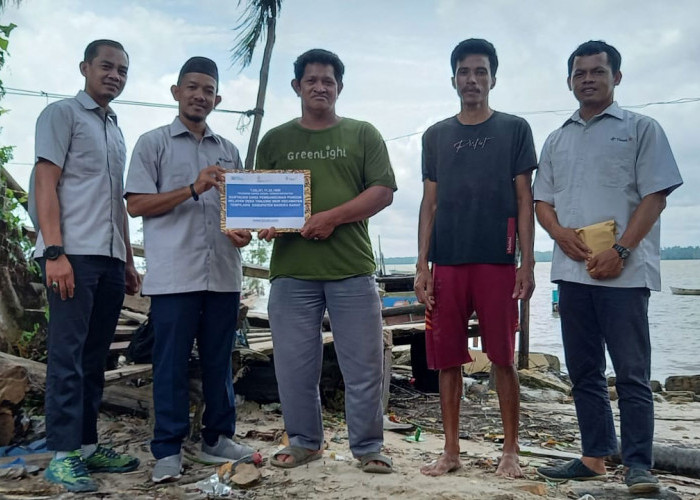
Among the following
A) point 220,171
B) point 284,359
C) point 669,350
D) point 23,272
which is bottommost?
point 669,350

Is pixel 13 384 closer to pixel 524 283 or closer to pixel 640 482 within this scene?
pixel 524 283

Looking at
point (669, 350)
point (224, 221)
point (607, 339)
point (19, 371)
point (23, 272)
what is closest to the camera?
point (607, 339)

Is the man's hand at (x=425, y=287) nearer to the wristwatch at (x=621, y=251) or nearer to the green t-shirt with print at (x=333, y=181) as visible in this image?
the green t-shirt with print at (x=333, y=181)

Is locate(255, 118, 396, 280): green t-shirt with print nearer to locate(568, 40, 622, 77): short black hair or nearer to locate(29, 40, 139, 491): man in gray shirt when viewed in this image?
locate(29, 40, 139, 491): man in gray shirt

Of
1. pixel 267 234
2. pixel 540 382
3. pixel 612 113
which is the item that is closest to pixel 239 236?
pixel 267 234

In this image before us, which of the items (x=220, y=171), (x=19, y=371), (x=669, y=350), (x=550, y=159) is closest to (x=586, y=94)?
(x=550, y=159)

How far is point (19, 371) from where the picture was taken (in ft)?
15.1

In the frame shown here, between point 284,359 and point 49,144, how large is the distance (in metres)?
1.83

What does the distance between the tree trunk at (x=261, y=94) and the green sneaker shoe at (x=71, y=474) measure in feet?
22.1

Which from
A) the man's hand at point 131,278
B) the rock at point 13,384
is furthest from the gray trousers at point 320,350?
the rock at point 13,384

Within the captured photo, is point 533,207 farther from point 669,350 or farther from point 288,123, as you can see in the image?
point 669,350

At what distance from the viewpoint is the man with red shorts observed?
150 inches

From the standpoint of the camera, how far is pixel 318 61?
13.1 feet

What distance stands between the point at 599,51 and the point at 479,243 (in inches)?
51.1
